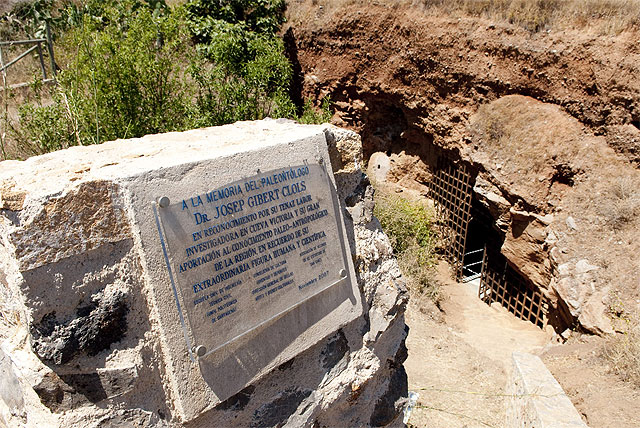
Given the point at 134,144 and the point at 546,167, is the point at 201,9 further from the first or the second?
the point at 134,144

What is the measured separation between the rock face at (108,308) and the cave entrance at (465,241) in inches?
200

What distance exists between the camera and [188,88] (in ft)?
16.1

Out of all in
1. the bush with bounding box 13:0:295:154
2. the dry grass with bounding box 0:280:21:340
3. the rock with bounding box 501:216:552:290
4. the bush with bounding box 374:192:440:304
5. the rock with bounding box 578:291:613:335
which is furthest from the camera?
the bush with bounding box 374:192:440:304

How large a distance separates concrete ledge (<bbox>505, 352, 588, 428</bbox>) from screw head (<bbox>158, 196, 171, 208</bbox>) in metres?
2.61

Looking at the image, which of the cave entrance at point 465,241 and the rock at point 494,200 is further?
the cave entrance at point 465,241

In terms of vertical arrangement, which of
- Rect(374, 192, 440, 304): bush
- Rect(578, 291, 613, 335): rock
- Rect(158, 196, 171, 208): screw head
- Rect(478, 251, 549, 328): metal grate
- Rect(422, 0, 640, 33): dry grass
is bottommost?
Rect(478, 251, 549, 328): metal grate

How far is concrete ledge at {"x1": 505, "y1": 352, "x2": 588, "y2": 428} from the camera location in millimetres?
2922

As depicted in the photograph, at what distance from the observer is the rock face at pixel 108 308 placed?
144 cm

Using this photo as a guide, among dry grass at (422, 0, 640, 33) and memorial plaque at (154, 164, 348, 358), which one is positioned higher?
dry grass at (422, 0, 640, 33)

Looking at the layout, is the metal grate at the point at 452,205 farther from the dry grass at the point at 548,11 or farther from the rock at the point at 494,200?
the dry grass at the point at 548,11

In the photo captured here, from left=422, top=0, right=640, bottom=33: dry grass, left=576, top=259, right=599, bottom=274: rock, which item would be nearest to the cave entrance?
left=576, top=259, right=599, bottom=274: rock

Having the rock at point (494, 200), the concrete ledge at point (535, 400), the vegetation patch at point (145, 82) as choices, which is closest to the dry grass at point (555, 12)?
the rock at point (494, 200)

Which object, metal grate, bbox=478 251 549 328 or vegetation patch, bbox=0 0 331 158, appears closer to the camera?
vegetation patch, bbox=0 0 331 158

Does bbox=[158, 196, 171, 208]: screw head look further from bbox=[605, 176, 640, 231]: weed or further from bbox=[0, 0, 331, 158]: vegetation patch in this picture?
bbox=[605, 176, 640, 231]: weed
